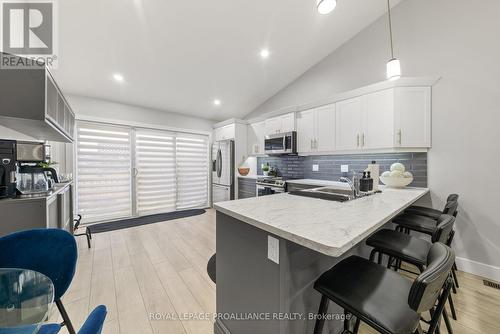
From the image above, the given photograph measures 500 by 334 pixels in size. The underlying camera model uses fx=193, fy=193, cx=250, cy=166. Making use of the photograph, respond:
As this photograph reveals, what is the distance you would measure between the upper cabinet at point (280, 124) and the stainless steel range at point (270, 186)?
1037 millimetres

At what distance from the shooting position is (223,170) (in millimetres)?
4930

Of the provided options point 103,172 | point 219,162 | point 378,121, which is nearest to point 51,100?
point 103,172

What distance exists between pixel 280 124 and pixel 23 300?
387 centimetres

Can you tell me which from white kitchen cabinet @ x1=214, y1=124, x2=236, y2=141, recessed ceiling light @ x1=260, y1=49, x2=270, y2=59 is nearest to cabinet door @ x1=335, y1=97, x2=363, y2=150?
recessed ceiling light @ x1=260, y1=49, x2=270, y2=59

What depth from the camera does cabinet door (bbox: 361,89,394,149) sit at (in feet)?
8.47

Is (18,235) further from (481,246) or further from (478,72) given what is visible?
(478,72)

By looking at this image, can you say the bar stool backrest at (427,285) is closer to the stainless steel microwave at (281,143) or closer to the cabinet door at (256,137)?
the stainless steel microwave at (281,143)

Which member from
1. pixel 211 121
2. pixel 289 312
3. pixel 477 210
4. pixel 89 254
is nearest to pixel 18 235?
pixel 289 312

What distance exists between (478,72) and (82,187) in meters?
6.27

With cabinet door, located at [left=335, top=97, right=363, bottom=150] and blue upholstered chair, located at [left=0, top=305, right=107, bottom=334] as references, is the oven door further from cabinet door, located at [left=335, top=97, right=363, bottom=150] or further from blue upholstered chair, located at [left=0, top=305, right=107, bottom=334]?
blue upholstered chair, located at [left=0, top=305, right=107, bottom=334]

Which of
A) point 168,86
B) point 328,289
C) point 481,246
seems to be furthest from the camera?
point 168,86

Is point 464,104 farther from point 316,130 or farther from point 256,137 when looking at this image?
point 256,137

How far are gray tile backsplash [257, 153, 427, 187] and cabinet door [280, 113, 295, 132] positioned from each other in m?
0.67

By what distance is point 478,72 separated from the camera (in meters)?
2.20
